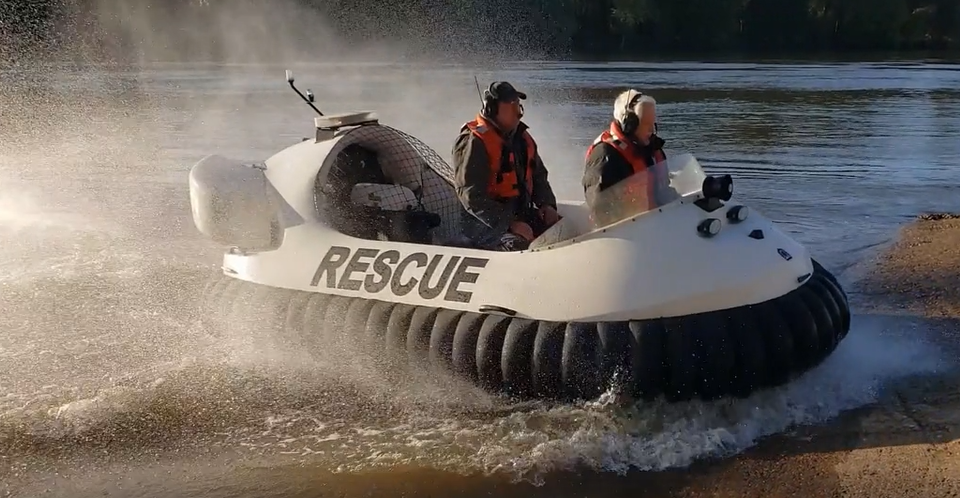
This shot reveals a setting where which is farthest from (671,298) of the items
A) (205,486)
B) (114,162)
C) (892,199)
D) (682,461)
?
(114,162)

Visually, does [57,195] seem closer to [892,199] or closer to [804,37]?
[892,199]

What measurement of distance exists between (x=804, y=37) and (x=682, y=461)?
30515 millimetres

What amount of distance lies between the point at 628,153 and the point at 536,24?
22.3 meters

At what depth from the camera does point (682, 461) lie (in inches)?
155

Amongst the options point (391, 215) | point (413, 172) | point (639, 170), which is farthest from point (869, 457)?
point (413, 172)

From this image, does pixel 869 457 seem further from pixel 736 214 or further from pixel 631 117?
pixel 631 117

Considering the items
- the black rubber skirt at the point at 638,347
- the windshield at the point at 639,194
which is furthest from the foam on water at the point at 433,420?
the windshield at the point at 639,194

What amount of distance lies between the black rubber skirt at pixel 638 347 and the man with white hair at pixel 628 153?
0.67 m

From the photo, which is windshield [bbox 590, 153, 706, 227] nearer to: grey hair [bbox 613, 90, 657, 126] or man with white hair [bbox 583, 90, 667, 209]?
man with white hair [bbox 583, 90, 667, 209]

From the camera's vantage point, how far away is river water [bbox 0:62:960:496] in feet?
13.3

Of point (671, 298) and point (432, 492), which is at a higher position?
point (671, 298)

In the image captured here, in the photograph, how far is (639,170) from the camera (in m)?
4.52

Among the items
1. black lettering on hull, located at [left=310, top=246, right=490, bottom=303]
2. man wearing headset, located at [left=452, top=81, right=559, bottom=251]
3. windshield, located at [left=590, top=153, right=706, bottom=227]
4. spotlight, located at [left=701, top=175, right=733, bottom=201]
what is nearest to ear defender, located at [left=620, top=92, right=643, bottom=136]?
windshield, located at [left=590, top=153, right=706, bottom=227]

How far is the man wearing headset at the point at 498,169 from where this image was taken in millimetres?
4785
